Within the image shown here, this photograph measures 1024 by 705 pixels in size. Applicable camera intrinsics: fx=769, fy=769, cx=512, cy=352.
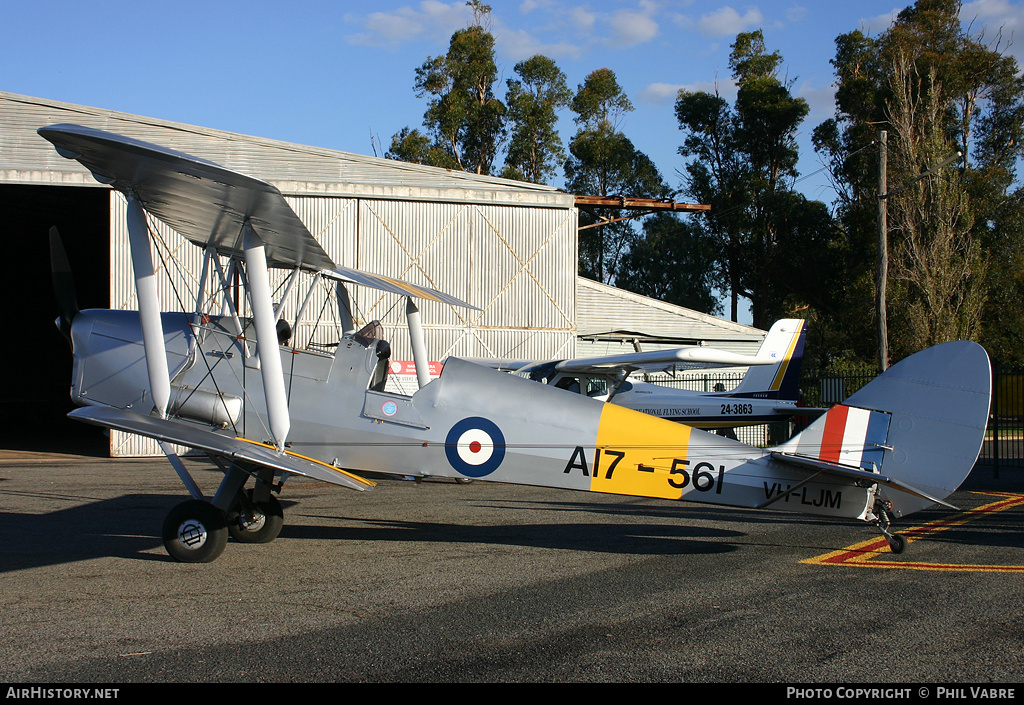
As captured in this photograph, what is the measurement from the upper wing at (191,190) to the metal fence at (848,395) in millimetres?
11585

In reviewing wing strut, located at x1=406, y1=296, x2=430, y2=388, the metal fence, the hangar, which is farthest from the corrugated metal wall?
wing strut, located at x1=406, y1=296, x2=430, y2=388

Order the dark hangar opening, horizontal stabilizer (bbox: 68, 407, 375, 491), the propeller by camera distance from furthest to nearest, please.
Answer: the dark hangar opening
the propeller
horizontal stabilizer (bbox: 68, 407, 375, 491)

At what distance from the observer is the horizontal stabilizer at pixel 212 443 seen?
19.7ft

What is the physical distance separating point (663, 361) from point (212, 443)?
1020 centimetres

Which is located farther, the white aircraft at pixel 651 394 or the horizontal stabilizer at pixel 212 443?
the white aircraft at pixel 651 394

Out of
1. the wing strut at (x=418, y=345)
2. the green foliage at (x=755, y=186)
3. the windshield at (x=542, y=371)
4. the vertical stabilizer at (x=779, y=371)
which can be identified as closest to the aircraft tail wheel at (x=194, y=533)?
the wing strut at (x=418, y=345)

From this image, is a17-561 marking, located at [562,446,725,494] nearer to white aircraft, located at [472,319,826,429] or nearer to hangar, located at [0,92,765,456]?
white aircraft, located at [472,319,826,429]

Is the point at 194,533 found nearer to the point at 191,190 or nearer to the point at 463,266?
the point at 191,190

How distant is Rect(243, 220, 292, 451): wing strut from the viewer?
643 centimetres

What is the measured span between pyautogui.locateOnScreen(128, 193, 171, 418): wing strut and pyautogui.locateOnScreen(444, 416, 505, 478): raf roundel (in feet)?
8.27

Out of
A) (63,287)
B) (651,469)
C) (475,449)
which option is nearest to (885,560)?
(651,469)

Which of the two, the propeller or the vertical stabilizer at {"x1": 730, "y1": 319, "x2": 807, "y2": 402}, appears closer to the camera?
the propeller

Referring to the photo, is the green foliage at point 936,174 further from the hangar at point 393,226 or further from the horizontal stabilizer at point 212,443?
the horizontal stabilizer at point 212,443

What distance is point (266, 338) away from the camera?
6453mm
